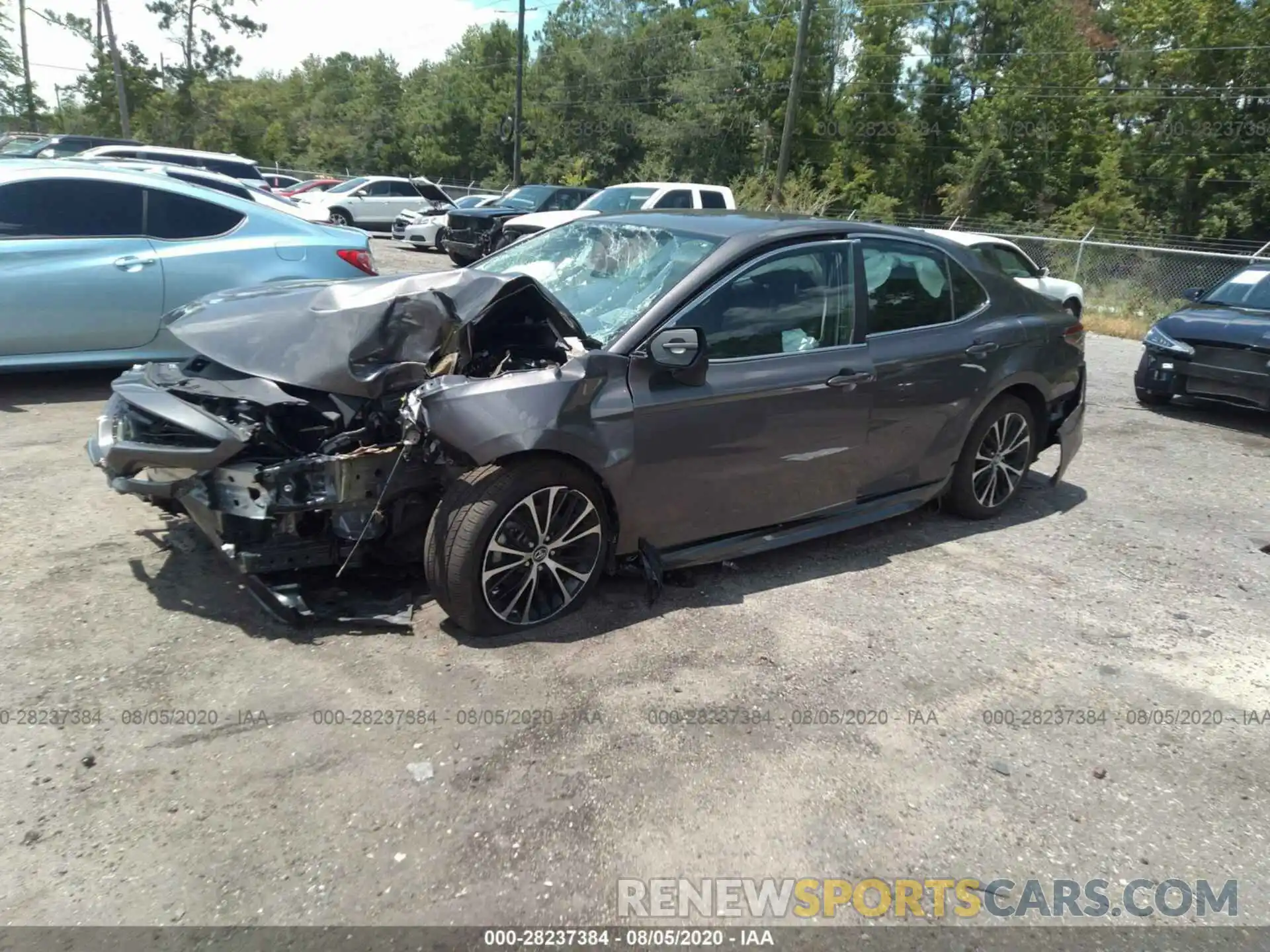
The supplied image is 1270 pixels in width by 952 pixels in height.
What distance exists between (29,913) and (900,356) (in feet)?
13.7

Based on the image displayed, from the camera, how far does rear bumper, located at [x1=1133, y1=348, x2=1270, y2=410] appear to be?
27.5ft

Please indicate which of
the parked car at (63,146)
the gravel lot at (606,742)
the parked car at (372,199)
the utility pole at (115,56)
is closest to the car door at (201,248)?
the gravel lot at (606,742)

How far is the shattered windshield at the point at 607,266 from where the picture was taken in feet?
13.9

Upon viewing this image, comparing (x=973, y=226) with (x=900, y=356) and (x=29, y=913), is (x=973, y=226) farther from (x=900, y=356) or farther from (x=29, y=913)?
(x=29, y=913)

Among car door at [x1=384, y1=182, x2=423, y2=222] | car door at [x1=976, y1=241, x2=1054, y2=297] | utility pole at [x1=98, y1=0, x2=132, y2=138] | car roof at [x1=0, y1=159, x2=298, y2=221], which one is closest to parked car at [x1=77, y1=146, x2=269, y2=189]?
car roof at [x1=0, y1=159, x2=298, y2=221]

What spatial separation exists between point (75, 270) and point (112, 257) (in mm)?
265

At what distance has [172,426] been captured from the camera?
12.0ft

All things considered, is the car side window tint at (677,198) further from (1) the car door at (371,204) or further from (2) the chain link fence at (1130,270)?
(1) the car door at (371,204)

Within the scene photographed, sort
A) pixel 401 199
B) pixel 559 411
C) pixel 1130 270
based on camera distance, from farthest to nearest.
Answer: pixel 401 199, pixel 1130 270, pixel 559 411

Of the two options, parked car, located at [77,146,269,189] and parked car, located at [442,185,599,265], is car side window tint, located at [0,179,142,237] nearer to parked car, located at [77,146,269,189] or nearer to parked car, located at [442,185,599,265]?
parked car, located at [77,146,269,189]

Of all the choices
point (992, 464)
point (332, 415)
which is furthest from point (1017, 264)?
point (332, 415)

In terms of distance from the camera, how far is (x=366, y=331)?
3830 mm

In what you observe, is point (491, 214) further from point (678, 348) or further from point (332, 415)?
point (678, 348)

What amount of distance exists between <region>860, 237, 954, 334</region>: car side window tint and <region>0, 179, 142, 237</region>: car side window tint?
5300 millimetres
